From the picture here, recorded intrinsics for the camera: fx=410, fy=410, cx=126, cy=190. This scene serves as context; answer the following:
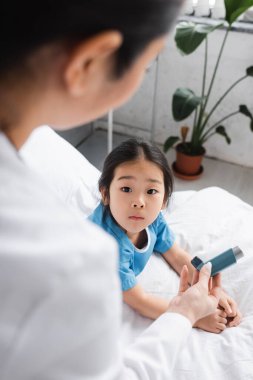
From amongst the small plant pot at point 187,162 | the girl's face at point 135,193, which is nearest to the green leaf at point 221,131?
the small plant pot at point 187,162

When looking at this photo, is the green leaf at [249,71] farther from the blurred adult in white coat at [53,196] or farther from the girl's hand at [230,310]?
the blurred adult in white coat at [53,196]

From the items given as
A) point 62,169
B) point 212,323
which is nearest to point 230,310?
point 212,323

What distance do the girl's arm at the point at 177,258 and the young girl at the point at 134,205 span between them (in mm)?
138

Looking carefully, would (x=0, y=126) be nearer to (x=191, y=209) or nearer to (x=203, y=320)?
(x=203, y=320)

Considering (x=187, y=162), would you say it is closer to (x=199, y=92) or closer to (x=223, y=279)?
(x=199, y=92)

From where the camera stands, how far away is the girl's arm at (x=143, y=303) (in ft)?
3.31

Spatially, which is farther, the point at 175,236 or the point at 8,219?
the point at 175,236

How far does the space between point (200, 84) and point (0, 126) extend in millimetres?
2013

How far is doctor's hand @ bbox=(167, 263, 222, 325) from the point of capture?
86 cm

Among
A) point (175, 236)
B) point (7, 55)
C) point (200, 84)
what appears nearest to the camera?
point (7, 55)

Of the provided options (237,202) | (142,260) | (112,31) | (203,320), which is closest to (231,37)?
(237,202)

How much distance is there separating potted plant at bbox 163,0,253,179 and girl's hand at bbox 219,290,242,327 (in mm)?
1110

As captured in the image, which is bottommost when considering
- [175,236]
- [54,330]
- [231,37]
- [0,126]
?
[175,236]

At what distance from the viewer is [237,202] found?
1.45 meters
